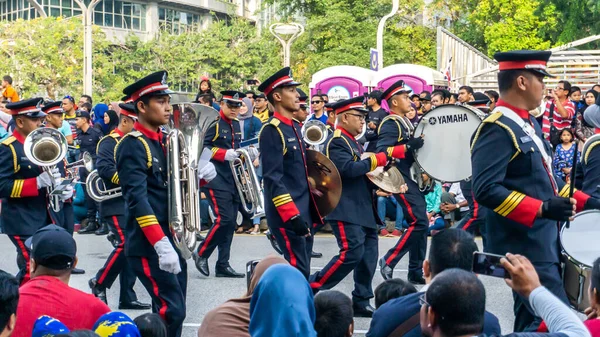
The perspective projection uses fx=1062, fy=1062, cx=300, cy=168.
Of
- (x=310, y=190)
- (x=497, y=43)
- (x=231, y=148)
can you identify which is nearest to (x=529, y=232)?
(x=310, y=190)

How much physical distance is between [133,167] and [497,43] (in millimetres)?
36604

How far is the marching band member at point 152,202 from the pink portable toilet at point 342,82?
1806cm

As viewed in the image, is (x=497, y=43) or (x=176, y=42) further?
(x=176, y=42)

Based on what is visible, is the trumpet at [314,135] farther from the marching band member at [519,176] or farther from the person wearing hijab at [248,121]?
the marching band member at [519,176]

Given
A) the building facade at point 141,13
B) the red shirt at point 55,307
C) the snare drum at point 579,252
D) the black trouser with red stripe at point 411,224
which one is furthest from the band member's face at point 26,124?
the building facade at point 141,13

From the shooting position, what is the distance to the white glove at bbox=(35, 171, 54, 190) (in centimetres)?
878

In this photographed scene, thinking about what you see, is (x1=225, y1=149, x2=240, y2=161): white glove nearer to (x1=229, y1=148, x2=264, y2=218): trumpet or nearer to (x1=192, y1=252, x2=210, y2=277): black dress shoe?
(x1=229, y1=148, x2=264, y2=218): trumpet

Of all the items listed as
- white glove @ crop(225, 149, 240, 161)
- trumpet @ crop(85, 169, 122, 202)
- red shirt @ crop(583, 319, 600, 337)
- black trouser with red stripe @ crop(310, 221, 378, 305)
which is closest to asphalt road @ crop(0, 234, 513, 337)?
black trouser with red stripe @ crop(310, 221, 378, 305)

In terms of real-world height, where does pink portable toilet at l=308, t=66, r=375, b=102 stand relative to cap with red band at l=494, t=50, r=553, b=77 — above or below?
above

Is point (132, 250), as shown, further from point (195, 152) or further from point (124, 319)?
point (124, 319)

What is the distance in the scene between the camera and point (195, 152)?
7168 mm

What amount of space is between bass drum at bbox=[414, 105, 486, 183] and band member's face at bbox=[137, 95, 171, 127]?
2816 millimetres

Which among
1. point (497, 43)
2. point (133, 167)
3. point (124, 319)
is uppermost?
point (497, 43)

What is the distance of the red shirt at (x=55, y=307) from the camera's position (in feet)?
16.5
